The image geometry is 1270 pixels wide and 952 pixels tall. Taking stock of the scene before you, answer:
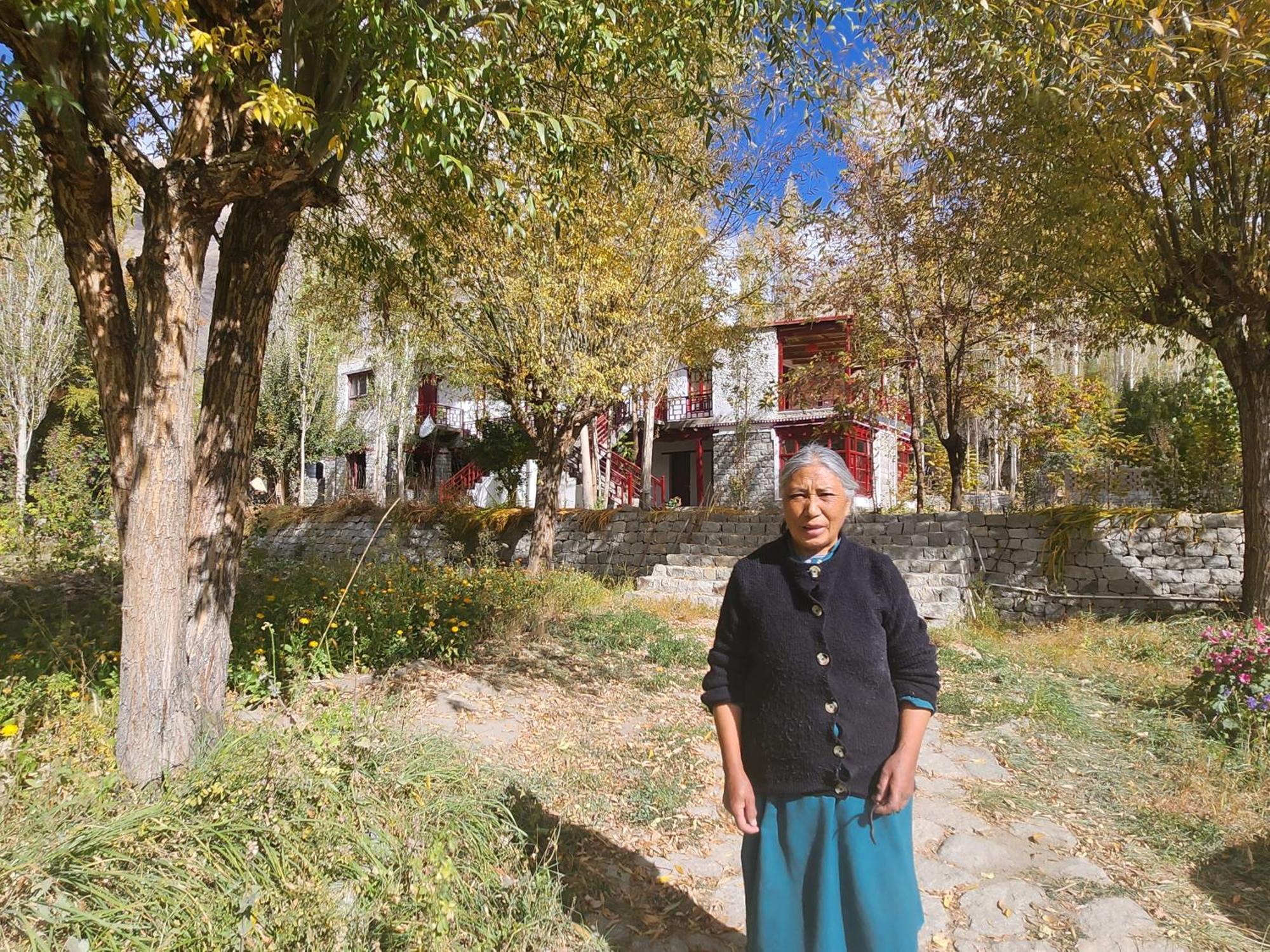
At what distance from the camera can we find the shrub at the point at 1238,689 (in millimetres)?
4512

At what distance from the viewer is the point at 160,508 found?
2980 millimetres

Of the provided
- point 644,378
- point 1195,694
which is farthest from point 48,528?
point 1195,694

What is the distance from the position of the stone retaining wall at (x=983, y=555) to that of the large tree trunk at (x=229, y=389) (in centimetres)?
378

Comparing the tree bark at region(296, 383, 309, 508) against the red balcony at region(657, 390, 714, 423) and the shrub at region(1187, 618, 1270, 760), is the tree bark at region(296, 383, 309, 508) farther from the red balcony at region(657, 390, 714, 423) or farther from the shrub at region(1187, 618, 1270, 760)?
the shrub at region(1187, 618, 1270, 760)

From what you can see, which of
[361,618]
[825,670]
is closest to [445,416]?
[361,618]

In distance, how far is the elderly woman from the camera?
1.84 meters

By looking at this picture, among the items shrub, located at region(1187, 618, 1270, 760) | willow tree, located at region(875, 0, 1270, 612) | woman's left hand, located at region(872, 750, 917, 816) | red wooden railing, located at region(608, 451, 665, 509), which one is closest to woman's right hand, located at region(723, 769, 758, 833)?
woman's left hand, located at region(872, 750, 917, 816)

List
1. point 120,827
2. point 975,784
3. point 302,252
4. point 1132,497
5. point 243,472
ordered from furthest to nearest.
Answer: point 1132,497
point 302,252
point 975,784
point 243,472
point 120,827

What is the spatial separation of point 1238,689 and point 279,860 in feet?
18.8

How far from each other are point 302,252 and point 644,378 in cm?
499

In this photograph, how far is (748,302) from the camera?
40.7 ft

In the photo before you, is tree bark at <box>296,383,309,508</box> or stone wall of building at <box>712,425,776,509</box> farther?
tree bark at <box>296,383,309,508</box>

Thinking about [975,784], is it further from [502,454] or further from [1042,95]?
[502,454]

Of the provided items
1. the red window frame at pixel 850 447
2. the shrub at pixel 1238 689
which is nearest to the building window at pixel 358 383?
the red window frame at pixel 850 447
